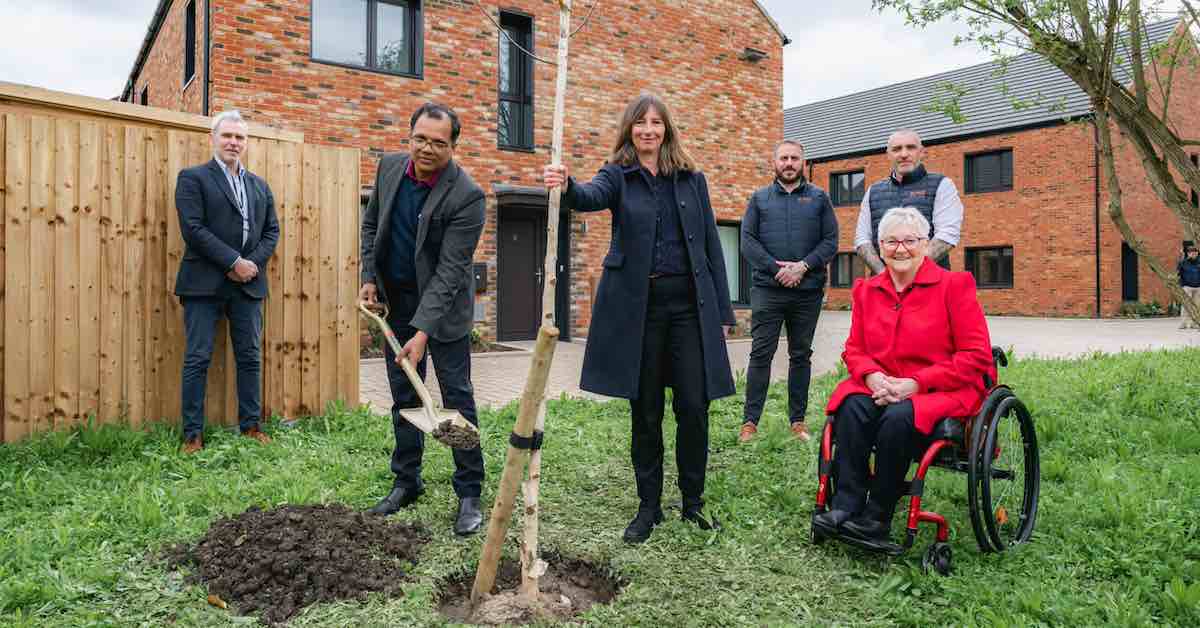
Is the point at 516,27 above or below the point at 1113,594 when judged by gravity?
above

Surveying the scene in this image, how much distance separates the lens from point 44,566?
3.08 metres

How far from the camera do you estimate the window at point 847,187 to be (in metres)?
27.9

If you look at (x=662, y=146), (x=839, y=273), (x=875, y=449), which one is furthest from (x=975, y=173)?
(x=875, y=449)

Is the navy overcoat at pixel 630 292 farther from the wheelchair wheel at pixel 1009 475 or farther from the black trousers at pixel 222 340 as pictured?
the black trousers at pixel 222 340

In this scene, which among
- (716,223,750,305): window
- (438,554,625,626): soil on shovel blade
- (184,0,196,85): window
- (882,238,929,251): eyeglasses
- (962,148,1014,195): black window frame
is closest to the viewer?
(438,554,625,626): soil on shovel blade

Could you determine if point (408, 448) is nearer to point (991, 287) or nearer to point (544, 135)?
point (544, 135)

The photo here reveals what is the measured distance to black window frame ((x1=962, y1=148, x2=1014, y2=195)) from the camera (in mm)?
24000

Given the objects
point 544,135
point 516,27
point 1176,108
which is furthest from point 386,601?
point 1176,108

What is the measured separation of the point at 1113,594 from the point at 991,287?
24348 mm

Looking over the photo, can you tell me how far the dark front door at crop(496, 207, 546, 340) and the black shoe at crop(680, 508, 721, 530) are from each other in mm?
9493

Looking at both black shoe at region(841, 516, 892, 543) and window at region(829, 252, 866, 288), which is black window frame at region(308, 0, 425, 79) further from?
window at region(829, 252, 866, 288)

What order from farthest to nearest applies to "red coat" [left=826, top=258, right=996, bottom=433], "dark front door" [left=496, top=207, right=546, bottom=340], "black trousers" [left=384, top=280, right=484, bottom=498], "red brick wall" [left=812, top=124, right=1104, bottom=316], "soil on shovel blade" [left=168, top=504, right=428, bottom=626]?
"red brick wall" [left=812, top=124, right=1104, bottom=316], "dark front door" [left=496, top=207, right=546, bottom=340], "black trousers" [left=384, top=280, right=484, bottom=498], "red coat" [left=826, top=258, right=996, bottom=433], "soil on shovel blade" [left=168, top=504, right=428, bottom=626]

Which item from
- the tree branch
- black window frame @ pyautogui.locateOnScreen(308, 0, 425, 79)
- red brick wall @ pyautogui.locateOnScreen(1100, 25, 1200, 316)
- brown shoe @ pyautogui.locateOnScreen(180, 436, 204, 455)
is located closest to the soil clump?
brown shoe @ pyautogui.locateOnScreen(180, 436, 204, 455)

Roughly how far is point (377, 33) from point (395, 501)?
31.4 ft
